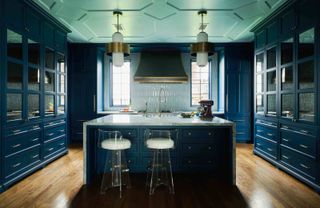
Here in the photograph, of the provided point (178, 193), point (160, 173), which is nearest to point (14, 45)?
point (160, 173)

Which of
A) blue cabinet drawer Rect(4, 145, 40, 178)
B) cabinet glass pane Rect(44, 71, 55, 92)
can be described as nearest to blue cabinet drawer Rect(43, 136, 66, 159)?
blue cabinet drawer Rect(4, 145, 40, 178)

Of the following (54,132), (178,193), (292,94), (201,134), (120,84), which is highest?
(120,84)

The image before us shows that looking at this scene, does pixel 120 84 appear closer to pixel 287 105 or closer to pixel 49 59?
pixel 49 59

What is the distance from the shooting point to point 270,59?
13.0ft

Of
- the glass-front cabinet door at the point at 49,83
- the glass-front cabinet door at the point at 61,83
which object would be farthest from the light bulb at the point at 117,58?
the glass-front cabinet door at the point at 61,83

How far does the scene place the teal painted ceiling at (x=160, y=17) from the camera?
3.39 m

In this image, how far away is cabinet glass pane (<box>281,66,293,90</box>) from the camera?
3307 mm

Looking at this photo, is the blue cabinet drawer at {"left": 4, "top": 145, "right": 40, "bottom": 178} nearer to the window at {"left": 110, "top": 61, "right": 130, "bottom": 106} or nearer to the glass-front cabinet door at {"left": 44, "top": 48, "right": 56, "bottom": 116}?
the glass-front cabinet door at {"left": 44, "top": 48, "right": 56, "bottom": 116}

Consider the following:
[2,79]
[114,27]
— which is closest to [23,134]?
[2,79]

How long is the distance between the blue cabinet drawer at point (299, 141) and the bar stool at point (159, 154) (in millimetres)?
1819

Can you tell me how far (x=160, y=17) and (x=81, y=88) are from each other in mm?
3100

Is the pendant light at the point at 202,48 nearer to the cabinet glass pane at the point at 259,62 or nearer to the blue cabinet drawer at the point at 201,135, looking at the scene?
the blue cabinet drawer at the point at 201,135

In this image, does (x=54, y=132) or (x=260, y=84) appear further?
(x=260, y=84)

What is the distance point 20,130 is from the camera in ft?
10.1
